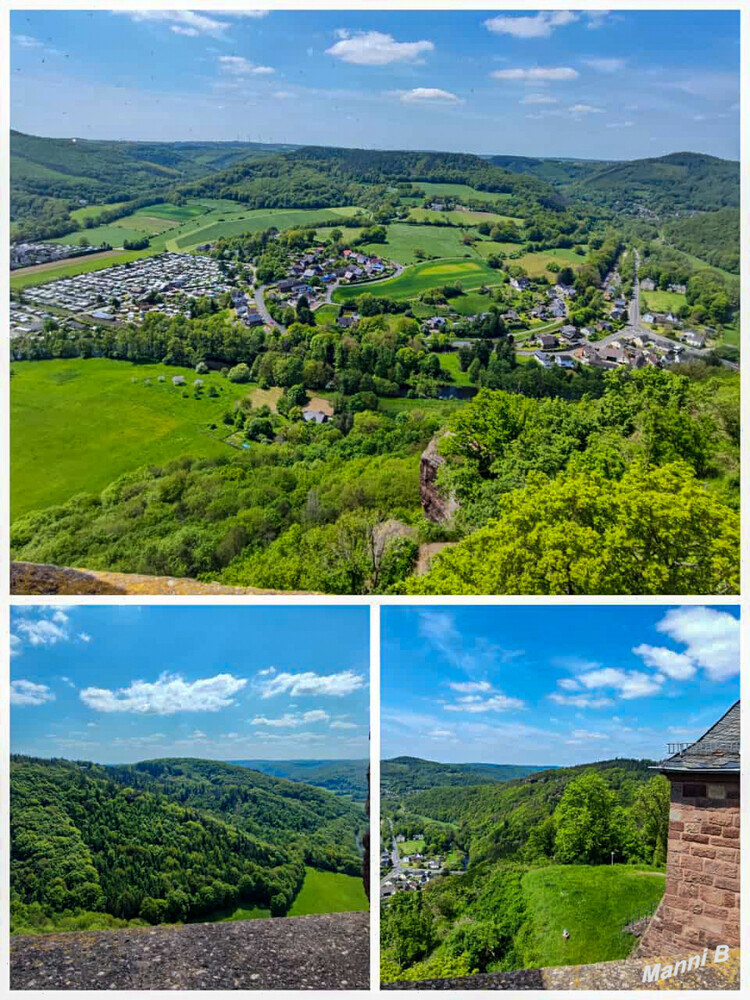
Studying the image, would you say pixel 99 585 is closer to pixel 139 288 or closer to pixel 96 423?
pixel 96 423

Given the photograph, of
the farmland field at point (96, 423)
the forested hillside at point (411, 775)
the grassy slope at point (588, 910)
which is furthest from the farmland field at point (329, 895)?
the farmland field at point (96, 423)

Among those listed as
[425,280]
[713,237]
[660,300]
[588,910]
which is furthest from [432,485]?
[588,910]

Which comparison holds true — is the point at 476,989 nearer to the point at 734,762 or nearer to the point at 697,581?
the point at 734,762

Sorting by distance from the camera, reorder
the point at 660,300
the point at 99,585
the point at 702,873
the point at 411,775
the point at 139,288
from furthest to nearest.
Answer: the point at 139,288
the point at 660,300
the point at 99,585
the point at 411,775
the point at 702,873

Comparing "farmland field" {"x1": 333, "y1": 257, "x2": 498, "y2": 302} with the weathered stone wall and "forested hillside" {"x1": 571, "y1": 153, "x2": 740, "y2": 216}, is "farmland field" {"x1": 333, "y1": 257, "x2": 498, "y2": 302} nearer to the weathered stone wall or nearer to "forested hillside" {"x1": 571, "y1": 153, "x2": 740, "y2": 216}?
"forested hillside" {"x1": 571, "y1": 153, "x2": 740, "y2": 216}

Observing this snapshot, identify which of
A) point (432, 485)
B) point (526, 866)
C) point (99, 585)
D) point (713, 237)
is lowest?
point (526, 866)

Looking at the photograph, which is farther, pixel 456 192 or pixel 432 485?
pixel 432 485
